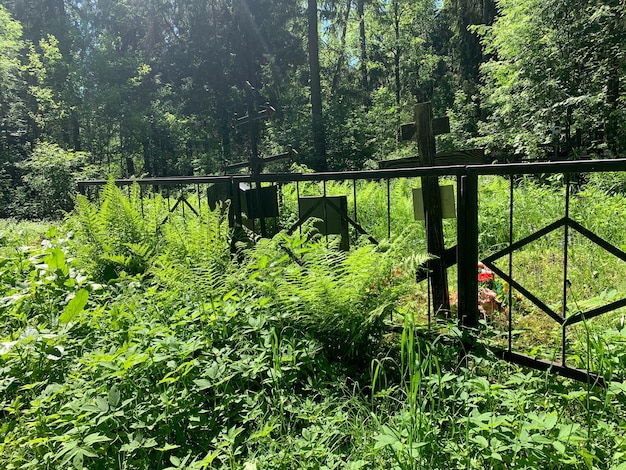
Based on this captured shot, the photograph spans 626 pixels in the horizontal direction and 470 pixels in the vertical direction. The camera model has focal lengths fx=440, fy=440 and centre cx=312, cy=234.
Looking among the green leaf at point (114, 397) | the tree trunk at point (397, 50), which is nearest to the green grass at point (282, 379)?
the green leaf at point (114, 397)

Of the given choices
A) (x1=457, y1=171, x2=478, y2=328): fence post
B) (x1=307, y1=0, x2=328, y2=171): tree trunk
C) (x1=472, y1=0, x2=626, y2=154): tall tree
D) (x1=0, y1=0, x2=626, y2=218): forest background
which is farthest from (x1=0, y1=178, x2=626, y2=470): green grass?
(x1=307, y1=0, x2=328, y2=171): tree trunk

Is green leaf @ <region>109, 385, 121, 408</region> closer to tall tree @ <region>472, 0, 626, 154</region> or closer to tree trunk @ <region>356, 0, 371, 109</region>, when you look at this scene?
tall tree @ <region>472, 0, 626, 154</region>

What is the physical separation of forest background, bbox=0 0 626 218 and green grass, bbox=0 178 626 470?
811 centimetres

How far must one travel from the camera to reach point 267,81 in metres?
24.2

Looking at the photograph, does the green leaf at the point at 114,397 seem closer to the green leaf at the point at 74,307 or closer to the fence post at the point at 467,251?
the green leaf at the point at 74,307

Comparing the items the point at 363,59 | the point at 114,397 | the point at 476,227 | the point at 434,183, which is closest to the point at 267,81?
the point at 363,59

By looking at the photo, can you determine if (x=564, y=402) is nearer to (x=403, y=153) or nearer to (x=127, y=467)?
(x=127, y=467)

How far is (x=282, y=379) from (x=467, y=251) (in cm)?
127

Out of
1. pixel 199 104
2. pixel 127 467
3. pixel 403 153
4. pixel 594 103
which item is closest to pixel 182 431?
pixel 127 467

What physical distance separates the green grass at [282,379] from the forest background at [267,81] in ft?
26.6

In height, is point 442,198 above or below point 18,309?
above

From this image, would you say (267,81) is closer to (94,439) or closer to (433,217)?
(433,217)

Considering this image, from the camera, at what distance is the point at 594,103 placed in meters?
8.48

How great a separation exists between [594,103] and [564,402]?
843cm
